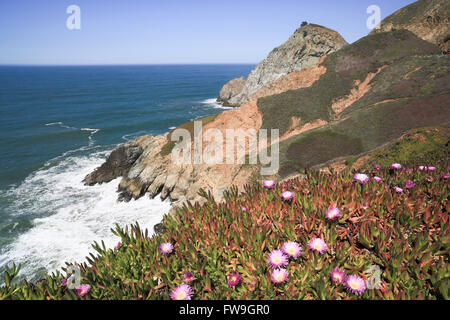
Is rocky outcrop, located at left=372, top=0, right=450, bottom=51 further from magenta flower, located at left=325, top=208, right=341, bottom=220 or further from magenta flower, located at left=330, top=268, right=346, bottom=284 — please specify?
magenta flower, located at left=330, top=268, right=346, bottom=284

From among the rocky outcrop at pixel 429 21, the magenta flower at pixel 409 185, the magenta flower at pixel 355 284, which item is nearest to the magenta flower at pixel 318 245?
the magenta flower at pixel 355 284

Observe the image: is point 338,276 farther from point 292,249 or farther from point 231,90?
point 231,90

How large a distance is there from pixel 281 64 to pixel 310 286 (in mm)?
81786

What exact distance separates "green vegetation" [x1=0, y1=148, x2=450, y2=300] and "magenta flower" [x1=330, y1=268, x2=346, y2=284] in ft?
0.26

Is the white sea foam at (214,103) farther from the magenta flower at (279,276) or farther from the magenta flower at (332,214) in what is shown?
the magenta flower at (279,276)

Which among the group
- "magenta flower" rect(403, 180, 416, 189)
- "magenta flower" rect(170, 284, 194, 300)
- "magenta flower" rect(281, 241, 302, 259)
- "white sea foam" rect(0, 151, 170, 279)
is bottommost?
"white sea foam" rect(0, 151, 170, 279)

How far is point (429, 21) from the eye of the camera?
51.0 metres

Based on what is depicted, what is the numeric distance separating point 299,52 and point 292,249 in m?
80.6

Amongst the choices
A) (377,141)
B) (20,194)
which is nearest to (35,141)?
(20,194)

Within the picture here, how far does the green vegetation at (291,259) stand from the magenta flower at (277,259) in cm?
Answer: 12

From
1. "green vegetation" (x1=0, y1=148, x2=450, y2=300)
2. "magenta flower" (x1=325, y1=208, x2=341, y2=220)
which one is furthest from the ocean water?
"magenta flower" (x1=325, y1=208, x2=341, y2=220)

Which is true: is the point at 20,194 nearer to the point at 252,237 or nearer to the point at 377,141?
the point at 252,237

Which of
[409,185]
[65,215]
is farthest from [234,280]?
[65,215]

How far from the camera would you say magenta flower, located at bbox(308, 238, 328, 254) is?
11.0ft
